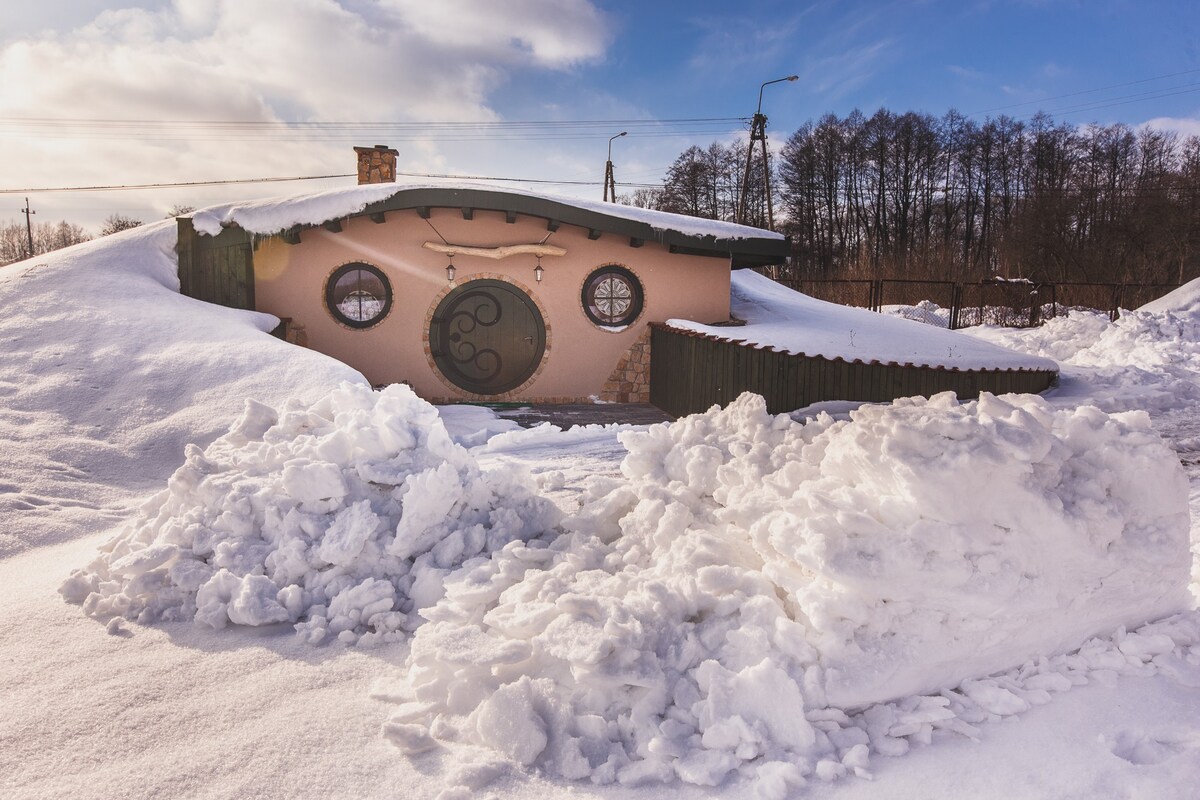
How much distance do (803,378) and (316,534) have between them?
21.0 feet

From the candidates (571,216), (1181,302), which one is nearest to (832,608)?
(571,216)

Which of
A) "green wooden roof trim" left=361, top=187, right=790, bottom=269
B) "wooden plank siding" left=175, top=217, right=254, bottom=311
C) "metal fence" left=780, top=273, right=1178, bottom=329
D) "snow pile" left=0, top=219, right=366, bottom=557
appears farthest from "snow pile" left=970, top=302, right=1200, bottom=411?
"wooden plank siding" left=175, top=217, right=254, bottom=311

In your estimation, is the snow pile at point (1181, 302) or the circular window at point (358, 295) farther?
the snow pile at point (1181, 302)

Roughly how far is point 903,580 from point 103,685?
120 inches

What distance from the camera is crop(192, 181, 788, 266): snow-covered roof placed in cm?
982

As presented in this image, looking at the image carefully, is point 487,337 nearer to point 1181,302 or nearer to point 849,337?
point 849,337

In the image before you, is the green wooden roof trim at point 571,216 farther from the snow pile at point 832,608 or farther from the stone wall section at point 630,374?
the snow pile at point 832,608

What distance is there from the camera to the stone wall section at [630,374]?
37.2 feet

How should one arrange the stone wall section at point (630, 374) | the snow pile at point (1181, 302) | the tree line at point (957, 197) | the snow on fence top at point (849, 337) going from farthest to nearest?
the tree line at point (957, 197)
the snow pile at point (1181, 302)
the stone wall section at point (630, 374)
the snow on fence top at point (849, 337)

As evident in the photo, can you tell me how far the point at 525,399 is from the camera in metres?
11.2

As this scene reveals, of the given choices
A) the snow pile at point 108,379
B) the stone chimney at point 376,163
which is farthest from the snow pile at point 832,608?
the stone chimney at point 376,163

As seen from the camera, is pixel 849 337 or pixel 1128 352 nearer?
pixel 849 337

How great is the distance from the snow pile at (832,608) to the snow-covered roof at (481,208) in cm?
798

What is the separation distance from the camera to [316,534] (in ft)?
10.8
